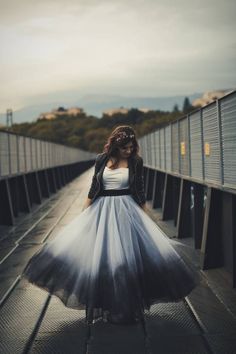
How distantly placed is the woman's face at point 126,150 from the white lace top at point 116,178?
0.40 ft

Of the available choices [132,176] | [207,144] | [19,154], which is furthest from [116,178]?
[19,154]

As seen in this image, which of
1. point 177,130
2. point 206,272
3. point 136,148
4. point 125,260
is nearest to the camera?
point 125,260

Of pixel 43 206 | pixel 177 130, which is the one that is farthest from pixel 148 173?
pixel 177 130

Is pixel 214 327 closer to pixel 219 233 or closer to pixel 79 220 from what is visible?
pixel 79 220

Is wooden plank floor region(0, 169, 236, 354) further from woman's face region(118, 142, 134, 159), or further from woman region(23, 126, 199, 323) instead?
woman's face region(118, 142, 134, 159)

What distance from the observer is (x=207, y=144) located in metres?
7.26

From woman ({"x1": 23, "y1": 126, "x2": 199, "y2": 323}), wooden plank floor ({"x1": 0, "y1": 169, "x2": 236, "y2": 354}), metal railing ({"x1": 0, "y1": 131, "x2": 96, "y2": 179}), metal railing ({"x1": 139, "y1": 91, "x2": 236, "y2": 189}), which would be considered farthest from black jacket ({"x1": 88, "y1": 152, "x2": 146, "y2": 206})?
metal railing ({"x1": 0, "y1": 131, "x2": 96, "y2": 179})

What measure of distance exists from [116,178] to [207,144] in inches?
108

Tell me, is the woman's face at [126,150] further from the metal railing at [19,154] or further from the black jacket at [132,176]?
the metal railing at [19,154]

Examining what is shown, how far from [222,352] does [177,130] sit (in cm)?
705

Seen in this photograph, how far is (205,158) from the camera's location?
7.41 meters

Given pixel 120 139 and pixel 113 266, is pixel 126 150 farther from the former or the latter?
pixel 113 266

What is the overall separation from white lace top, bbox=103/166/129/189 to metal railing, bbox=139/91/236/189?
140 centimetres

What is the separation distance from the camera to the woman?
14.5 feet
